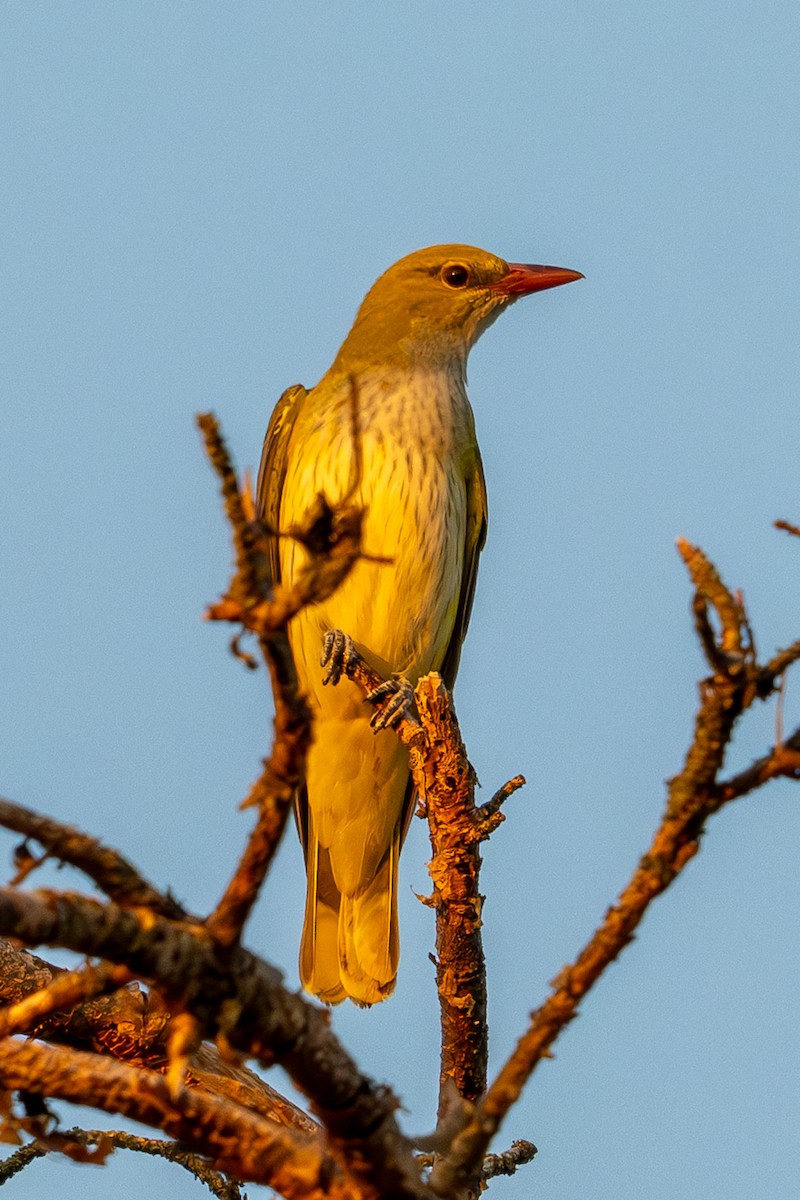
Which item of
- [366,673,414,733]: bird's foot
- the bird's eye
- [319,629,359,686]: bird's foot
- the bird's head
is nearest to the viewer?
[366,673,414,733]: bird's foot

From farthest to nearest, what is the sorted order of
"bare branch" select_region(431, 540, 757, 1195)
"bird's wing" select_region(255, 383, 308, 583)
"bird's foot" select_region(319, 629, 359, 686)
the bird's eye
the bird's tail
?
the bird's eye, "bird's wing" select_region(255, 383, 308, 583), the bird's tail, "bird's foot" select_region(319, 629, 359, 686), "bare branch" select_region(431, 540, 757, 1195)

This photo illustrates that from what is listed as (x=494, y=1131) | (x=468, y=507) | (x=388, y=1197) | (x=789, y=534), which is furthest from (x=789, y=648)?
(x=468, y=507)

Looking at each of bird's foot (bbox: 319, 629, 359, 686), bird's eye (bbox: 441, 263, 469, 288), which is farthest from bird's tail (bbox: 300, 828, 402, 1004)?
bird's eye (bbox: 441, 263, 469, 288)

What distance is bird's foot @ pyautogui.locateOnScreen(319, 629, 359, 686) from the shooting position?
19.0ft

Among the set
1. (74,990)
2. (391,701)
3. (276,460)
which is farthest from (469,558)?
(74,990)

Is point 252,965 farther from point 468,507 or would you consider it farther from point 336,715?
point 468,507

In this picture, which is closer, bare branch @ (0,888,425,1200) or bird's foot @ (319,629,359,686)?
bare branch @ (0,888,425,1200)

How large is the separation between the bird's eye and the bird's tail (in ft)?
9.11

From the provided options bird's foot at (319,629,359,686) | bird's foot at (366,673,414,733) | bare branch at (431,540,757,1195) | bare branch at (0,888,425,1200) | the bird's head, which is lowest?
bare branch at (0,888,425,1200)

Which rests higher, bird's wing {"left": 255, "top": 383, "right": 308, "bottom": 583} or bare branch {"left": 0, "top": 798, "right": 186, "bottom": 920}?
bird's wing {"left": 255, "top": 383, "right": 308, "bottom": 583}

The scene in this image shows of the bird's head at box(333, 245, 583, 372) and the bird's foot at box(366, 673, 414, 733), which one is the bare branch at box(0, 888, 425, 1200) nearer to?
the bird's foot at box(366, 673, 414, 733)

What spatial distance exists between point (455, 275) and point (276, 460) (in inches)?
55.7

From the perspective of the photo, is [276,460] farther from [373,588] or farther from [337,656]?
[337,656]

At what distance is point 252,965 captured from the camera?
7.39 feet
